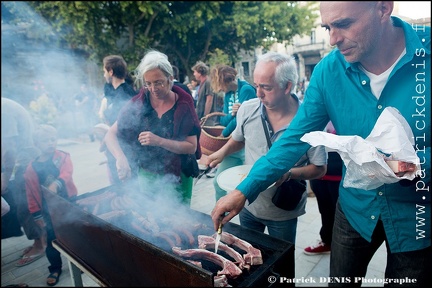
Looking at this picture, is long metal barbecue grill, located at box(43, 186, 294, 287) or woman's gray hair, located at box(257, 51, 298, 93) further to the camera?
woman's gray hair, located at box(257, 51, 298, 93)

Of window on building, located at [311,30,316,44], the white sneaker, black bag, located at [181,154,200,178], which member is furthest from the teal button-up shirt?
window on building, located at [311,30,316,44]

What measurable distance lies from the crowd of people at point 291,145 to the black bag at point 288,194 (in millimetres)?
84

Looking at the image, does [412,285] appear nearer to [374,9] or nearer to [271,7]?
[374,9]

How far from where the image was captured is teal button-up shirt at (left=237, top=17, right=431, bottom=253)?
131cm

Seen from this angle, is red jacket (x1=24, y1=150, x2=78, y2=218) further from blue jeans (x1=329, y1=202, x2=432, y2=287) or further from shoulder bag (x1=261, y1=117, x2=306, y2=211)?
blue jeans (x1=329, y1=202, x2=432, y2=287)

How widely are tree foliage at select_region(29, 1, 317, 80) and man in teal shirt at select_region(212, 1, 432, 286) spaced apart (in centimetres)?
563

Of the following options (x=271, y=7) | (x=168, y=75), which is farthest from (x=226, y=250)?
(x=271, y=7)

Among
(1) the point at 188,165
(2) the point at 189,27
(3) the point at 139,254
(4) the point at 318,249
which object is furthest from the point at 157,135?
(2) the point at 189,27

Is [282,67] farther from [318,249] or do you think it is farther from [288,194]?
[318,249]

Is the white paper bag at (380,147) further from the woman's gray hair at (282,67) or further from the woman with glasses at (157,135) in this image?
the woman with glasses at (157,135)

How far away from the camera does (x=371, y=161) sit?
3.95ft

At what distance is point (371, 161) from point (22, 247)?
439cm

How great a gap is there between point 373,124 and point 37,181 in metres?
3.28

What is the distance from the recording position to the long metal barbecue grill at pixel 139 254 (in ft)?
5.23
